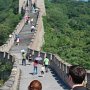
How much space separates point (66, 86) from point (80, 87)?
407 inches

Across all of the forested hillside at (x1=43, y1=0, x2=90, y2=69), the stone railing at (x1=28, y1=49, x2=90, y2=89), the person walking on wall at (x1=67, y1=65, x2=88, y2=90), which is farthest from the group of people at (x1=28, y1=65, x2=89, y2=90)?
the forested hillside at (x1=43, y1=0, x2=90, y2=69)

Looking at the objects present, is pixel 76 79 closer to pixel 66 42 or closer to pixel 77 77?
pixel 77 77

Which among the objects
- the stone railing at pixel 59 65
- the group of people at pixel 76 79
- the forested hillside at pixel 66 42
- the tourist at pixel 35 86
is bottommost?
the forested hillside at pixel 66 42

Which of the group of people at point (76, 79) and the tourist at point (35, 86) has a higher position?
the group of people at point (76, 79)

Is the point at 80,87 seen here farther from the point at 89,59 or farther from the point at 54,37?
the point at 54,37

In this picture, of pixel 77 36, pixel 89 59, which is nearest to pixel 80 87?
pixel 89 59

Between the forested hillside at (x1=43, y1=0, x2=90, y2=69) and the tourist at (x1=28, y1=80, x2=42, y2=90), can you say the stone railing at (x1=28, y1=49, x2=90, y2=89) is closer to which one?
the tourist at (x1=28, y1=80, x2=42, y2=90)

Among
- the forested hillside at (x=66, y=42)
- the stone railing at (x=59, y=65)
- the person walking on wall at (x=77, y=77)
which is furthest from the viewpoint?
the forested hillside at (x=66, y=42)

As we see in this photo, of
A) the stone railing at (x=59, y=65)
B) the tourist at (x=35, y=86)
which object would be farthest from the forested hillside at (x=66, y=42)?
the tourist at (x=35, y=86)

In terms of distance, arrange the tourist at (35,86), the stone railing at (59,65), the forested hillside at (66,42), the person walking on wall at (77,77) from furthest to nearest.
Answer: the forested hillside at (66,42), the stone railing at (59,65), the tourist at (35,86), the person walking on wall at (77,77)

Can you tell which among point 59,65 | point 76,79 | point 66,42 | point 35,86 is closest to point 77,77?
point 76,79

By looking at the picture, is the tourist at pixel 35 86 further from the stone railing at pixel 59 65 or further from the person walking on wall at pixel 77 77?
the stone railing at pixel 59 65

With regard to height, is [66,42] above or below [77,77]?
below

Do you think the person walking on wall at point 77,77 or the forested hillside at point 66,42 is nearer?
the person walking on wall at point 77,77
